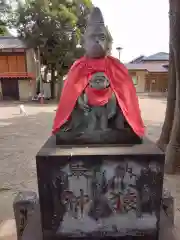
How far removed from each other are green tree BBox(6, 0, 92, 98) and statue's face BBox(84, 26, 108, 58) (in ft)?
44.7

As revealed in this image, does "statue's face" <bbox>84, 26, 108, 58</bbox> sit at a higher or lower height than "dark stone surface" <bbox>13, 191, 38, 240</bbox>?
higher

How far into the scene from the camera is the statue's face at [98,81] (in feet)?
7.21

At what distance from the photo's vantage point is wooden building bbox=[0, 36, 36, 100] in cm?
1947

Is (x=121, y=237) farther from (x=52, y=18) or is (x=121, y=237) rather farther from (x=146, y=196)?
(x=52, y=18)

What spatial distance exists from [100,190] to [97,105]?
2.31 ft

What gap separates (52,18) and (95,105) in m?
14.8


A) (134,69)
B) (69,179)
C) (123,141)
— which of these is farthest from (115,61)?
Answer: (134,69)

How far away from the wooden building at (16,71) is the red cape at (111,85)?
17840mm

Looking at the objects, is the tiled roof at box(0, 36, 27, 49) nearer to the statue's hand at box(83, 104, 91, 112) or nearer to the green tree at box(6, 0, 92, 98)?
the green tree at box(6, 0, 92, 98)

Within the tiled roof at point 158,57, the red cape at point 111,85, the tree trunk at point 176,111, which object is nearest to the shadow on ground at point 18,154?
the red cape at point 111,85

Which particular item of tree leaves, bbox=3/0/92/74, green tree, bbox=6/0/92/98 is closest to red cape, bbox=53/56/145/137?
green tree, bbox=6/0/92/98

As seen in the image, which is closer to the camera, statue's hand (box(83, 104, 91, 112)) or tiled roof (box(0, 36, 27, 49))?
statue's hand (box(83, 104, 91, 112))

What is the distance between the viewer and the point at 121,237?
221 centimetres

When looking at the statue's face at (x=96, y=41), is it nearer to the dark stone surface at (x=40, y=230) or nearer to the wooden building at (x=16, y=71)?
the dark stone surface at (x=40, y=230)
